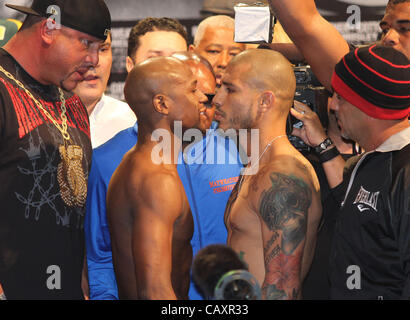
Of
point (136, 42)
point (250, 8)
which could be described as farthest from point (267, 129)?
point (136, 42)

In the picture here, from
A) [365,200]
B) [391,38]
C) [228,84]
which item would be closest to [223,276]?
[365,200]

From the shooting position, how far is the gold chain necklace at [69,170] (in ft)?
9.90

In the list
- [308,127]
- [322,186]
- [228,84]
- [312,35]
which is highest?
[312,35]

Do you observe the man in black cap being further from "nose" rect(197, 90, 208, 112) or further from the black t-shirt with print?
"nose" rect(197, 90, 208, 112)

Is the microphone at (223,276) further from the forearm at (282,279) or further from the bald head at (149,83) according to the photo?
the bald head at (149,83)

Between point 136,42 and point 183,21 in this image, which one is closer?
point 136,42

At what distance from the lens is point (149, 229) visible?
8.53ft

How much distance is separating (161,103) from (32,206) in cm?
82

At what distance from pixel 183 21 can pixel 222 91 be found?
238cm

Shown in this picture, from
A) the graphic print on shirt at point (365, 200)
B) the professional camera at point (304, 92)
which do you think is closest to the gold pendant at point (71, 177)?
the professional camera at point (304, 92)

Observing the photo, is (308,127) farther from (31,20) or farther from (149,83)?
(31,20)
